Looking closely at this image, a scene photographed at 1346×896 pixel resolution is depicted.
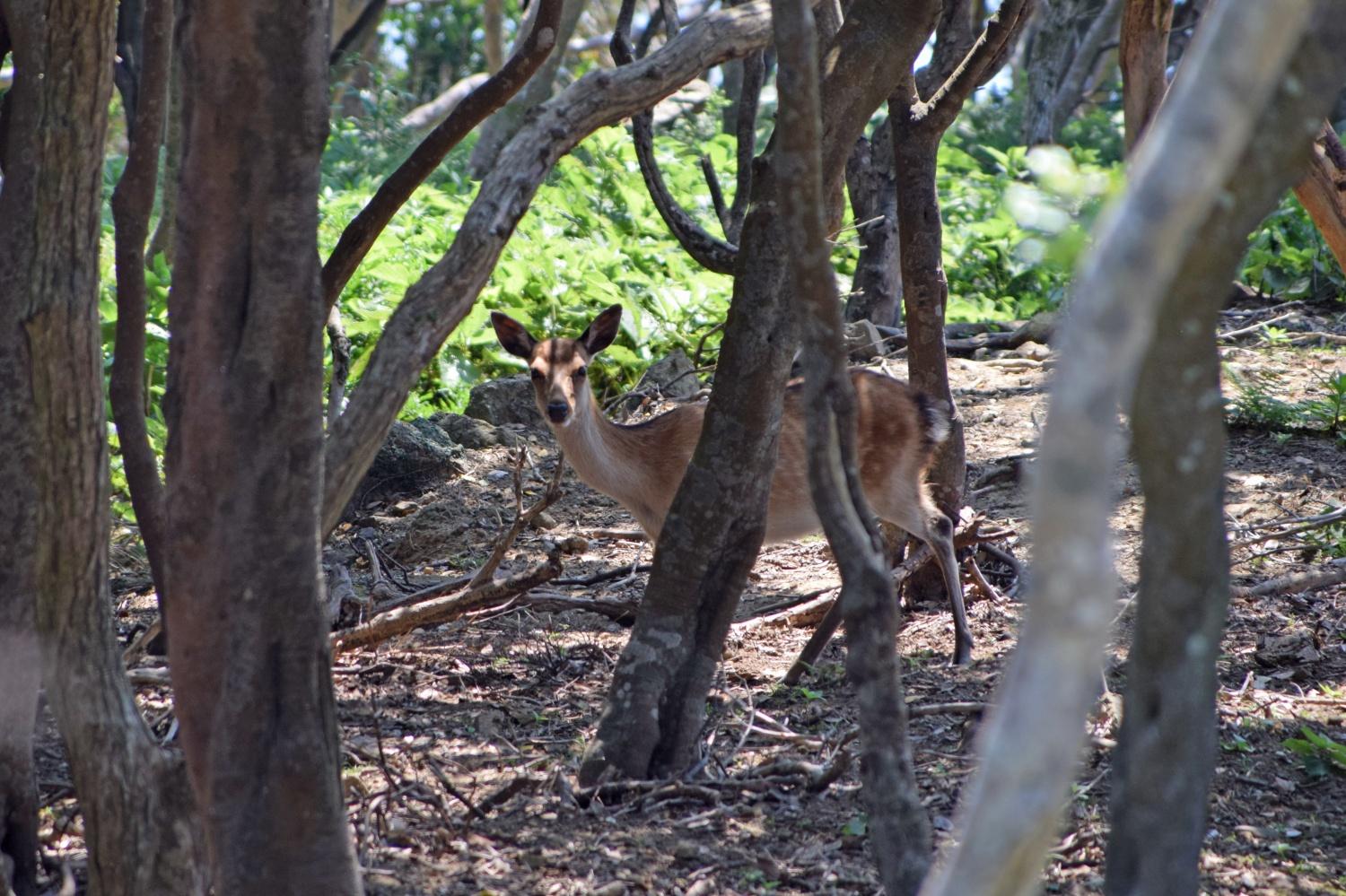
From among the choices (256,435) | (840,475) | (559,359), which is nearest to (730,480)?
(840,475)

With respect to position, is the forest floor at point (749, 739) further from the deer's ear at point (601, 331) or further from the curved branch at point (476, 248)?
the deer's ear at point (601, 331)

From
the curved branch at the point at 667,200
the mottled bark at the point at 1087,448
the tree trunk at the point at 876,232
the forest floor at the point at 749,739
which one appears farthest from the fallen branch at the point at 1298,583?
the mottled bark at the point at 1087,448

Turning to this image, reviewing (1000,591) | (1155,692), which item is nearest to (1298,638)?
(1000,591)

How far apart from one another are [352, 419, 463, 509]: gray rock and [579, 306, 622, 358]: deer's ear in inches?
54.9

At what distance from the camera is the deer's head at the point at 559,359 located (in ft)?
23.5

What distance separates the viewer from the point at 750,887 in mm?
3736

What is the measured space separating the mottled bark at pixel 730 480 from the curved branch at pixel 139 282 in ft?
4.78

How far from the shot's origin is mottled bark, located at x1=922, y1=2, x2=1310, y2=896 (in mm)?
1391

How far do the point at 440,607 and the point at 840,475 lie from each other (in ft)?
9.79

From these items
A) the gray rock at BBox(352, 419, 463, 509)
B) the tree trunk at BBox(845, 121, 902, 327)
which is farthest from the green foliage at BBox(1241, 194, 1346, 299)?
the gray rock at BBox(352, 419, 463, 509)

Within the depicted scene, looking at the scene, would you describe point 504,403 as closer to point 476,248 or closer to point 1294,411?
point 1294,411

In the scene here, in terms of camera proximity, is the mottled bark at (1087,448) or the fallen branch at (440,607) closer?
the mottled bark at (1087,448)

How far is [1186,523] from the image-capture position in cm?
240

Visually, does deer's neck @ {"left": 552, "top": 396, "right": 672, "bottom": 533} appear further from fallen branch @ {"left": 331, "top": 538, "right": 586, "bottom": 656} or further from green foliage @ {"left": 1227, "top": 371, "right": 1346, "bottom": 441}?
green foliage @ {"left": 1227, "top": 371, "right": 1346, "bottom": 441}
